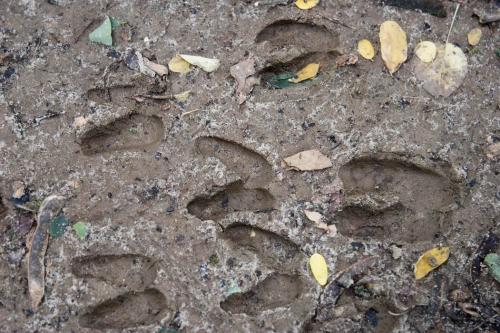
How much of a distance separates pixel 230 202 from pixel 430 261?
722mm

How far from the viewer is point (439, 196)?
218 cm

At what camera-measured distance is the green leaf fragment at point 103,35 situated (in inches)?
87.7

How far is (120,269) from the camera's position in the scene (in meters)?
2.08

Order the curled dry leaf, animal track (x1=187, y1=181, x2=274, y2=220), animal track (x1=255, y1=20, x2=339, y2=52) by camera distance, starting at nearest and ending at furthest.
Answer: the curled dry leaf < animal track (x1=187, y1=181, x2=274, y2=220) < animal track (x1=255, y1=20, x2=339, y2=52)

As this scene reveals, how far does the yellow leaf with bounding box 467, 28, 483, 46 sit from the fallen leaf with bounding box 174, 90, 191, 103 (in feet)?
3.46

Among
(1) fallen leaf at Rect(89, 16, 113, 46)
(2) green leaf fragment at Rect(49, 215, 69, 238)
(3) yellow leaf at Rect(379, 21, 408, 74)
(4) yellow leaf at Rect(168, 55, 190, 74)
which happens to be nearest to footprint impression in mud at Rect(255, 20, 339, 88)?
(3) yellow leaf at Rect(379, 21, 408, 74)

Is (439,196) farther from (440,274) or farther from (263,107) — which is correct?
(263,107)

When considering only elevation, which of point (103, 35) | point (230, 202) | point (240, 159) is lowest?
point (230, 202)

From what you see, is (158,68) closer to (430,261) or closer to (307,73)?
(307,73)

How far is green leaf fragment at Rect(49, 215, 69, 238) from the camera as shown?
81.7 inches

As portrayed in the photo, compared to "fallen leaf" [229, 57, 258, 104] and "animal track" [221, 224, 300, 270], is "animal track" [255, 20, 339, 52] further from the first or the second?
"animal track" [221, 224, 300, 270]

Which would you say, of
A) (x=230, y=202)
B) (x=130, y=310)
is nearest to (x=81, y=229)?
(x=130, y=310)

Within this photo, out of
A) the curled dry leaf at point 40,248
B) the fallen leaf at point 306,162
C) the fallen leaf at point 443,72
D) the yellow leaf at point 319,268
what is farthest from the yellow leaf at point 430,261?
the curled dry leaf at point 40,248

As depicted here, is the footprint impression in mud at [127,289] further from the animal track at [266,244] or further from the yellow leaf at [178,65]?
the yellow leaf at [178,65]
